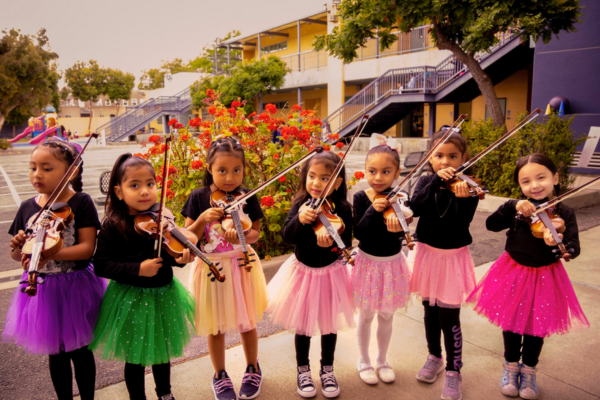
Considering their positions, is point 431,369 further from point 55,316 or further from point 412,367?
point 55,316

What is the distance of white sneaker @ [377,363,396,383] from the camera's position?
2605 mm

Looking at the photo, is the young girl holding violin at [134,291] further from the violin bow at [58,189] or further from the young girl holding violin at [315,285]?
the young girl holding violin at [315,285]

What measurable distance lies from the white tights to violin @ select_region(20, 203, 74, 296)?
168 cm

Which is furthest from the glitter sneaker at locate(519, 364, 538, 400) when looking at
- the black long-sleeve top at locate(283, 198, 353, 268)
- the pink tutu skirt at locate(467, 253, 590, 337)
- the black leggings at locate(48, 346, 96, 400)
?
the black leggings at locate(48, 346, 96, 400)

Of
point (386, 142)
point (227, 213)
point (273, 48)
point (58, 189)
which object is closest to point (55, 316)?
point (58, 189)

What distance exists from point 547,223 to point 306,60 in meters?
24.3

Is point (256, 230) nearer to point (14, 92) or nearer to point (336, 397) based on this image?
point (336, 397)

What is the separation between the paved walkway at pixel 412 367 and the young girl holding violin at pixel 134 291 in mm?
512

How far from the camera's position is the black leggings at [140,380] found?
7.20ft


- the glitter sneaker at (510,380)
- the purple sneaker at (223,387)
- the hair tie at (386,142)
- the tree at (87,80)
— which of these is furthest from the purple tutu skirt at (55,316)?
the tree at (87,80)

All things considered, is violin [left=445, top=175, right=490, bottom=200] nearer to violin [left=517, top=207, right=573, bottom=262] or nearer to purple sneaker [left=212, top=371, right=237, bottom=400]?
violin [left=517, top=207, right=573, bottom=262]

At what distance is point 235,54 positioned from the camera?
110ft

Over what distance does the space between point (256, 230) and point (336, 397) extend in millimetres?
1064

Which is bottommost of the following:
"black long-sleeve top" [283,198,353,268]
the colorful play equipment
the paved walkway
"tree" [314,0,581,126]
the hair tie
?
the paved walkway
